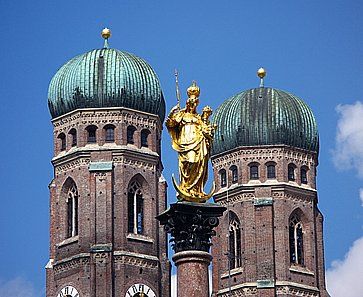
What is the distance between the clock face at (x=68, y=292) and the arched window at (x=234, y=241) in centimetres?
1047

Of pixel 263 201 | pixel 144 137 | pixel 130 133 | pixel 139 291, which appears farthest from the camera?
pixel 263 201

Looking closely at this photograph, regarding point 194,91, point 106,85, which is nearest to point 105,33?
point 106,85

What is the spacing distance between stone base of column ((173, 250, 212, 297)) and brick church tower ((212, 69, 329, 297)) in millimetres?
52937

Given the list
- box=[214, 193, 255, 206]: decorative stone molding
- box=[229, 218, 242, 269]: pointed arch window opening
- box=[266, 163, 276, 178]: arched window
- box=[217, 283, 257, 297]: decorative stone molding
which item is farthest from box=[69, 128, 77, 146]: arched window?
box=[217, 283, 257, 297]: decorative stone molding

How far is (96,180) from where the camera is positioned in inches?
3979

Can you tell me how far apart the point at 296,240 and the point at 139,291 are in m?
11.9

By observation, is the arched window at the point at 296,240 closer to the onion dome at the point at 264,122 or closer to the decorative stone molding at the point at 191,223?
the onion dome at the point at 264,122

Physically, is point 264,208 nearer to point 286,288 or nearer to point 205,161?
point 286,288

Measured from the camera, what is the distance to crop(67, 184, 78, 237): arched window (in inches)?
4003

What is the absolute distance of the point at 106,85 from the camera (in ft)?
338

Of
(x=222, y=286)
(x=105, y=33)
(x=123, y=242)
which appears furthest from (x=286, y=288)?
(x=105, y=33)

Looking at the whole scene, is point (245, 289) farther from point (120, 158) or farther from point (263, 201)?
point (120, 158)

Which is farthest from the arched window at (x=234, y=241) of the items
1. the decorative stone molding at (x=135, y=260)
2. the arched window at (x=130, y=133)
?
the arched window at (x=130, y=133)

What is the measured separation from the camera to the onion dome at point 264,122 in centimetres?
10681
